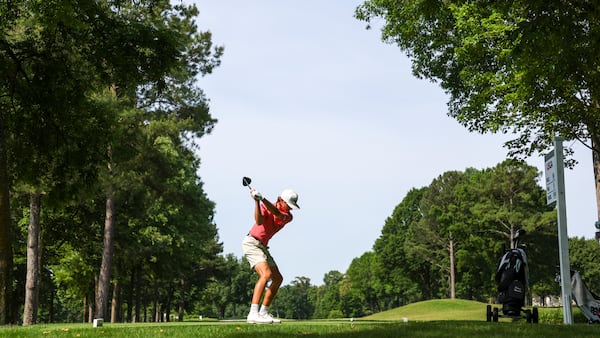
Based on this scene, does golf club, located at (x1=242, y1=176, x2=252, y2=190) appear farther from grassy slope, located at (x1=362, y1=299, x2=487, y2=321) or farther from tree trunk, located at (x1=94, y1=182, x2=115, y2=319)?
grassy slope, located at (x1=362, y1=299, x2=487, y2=321)

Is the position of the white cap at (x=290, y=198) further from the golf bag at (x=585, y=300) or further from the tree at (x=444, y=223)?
the tree at (x=444, y=223)

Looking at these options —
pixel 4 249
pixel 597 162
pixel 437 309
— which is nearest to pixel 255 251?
pixel 4 249

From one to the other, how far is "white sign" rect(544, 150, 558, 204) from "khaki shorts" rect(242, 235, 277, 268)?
7.12m

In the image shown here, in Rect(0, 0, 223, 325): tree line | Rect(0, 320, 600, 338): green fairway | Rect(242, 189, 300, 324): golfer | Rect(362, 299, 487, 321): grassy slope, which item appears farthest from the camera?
Rect(362, 299, 487, 321): grassy slope

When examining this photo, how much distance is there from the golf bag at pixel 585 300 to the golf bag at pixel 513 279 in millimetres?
1096

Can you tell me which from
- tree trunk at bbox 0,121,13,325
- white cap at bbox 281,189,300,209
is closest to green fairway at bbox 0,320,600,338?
white cap at bbox 281,189,300,209

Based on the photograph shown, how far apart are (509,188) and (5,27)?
57.6 meters

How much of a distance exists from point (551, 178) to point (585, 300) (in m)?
2.86

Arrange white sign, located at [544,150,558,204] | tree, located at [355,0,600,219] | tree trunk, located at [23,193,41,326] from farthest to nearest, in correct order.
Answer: tree trunk, located at [23,193,41,326] → tree, located at [355,0,600,219] → white sign, located at [544,150,558,204]

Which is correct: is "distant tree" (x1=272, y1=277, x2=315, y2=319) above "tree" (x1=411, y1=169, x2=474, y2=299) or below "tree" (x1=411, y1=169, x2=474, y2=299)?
below

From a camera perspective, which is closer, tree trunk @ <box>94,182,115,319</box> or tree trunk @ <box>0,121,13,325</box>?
tree trunk @ <box>0,121,13,325</box>

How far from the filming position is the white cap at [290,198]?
1034 centimetres

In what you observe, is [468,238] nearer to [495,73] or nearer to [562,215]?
[495,73]

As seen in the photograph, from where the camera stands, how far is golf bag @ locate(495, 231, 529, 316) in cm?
1409
